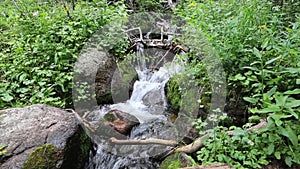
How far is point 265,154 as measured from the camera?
2.08 metres

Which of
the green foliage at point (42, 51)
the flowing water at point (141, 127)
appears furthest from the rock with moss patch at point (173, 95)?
the green foliage at point (42, 51)

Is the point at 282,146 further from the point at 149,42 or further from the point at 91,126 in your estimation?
the point at 149,42

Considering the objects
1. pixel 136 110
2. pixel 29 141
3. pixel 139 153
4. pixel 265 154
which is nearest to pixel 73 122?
pixel 29 141

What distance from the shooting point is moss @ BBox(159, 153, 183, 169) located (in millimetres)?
2637

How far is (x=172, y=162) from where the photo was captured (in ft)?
8.93

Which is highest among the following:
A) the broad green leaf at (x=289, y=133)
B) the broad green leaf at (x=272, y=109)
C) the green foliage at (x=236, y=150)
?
the broad green leaf at (x=272, y=109)

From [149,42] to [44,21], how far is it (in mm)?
2419

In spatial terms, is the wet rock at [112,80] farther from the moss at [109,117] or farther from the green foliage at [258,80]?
the green foliage at [258,80]

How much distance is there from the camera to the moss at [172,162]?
8.65ft

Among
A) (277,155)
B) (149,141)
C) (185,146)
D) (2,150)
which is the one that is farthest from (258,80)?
(2,150)

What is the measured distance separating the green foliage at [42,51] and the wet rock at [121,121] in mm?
698

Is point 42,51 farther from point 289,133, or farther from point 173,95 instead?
point 289,133

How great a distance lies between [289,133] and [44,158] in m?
2.37

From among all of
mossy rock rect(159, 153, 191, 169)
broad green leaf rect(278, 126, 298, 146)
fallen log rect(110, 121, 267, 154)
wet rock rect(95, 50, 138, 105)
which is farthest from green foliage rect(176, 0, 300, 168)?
wet rock rect(95, 50, 138, 105)
